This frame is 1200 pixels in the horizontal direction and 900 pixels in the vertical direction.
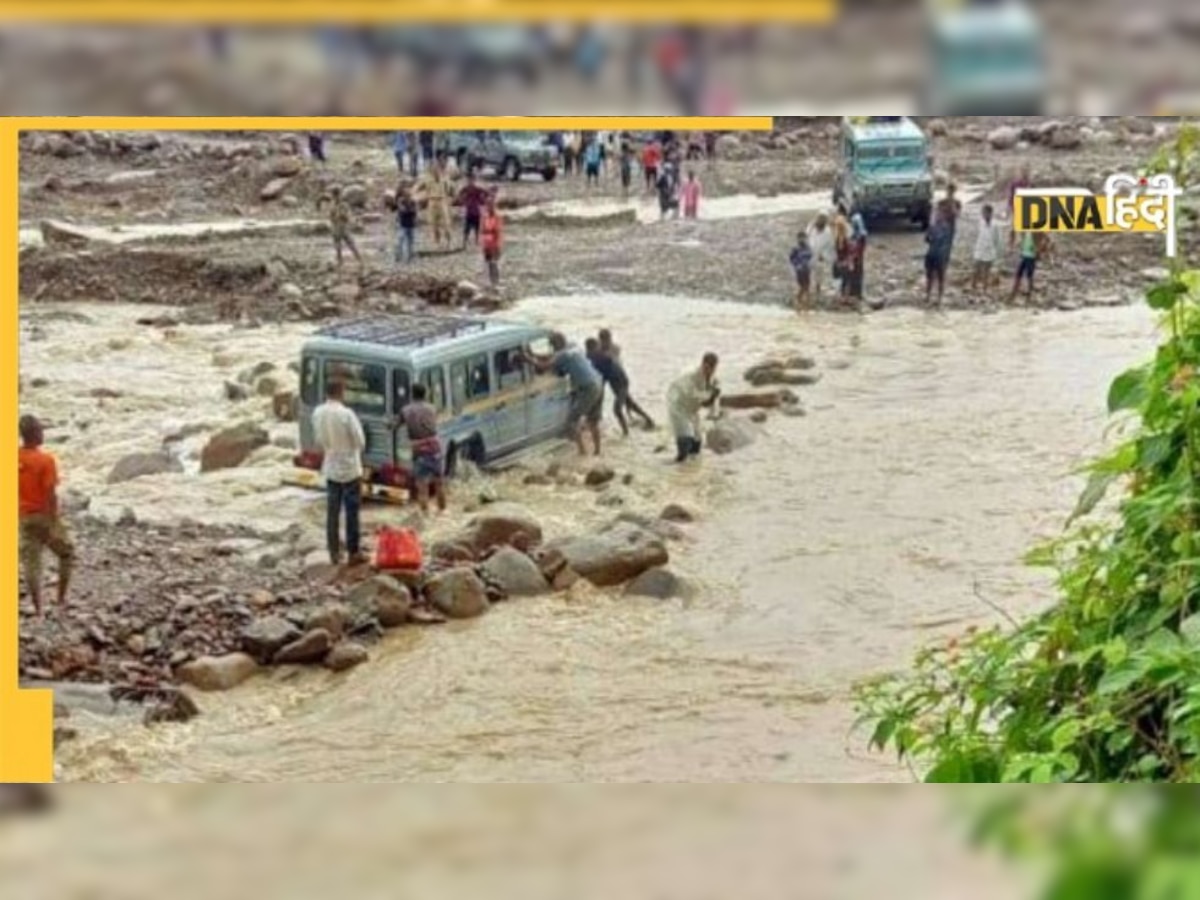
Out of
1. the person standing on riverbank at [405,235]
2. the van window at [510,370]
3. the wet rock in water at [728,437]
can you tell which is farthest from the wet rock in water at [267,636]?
the wet rock in water at [728,437]

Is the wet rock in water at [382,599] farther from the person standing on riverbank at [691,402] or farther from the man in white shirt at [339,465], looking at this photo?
the person standing on riverbank at [691,402]

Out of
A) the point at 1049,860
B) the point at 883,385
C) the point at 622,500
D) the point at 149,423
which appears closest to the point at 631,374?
the point at 622,500

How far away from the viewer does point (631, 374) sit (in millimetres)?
3736

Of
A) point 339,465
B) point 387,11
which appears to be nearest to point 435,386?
point 339,465

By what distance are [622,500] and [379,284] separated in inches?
25.8

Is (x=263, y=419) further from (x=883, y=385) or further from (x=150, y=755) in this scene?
(x=883, y=385)

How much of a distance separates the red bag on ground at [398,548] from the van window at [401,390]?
247 mm

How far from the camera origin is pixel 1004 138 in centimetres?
317

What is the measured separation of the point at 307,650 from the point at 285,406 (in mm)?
495

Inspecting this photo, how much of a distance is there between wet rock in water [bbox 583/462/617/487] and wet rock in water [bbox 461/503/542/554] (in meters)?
0.14

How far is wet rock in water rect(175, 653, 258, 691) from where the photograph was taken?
371 cm

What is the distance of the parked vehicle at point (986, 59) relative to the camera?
6.64 ft

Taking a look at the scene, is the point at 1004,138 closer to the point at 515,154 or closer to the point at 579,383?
the point at 515,154

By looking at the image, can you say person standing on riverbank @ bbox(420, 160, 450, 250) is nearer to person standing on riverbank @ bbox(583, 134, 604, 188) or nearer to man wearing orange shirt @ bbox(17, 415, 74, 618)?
person standing on riverbank @ bbox(583, 134, 604, 188)
